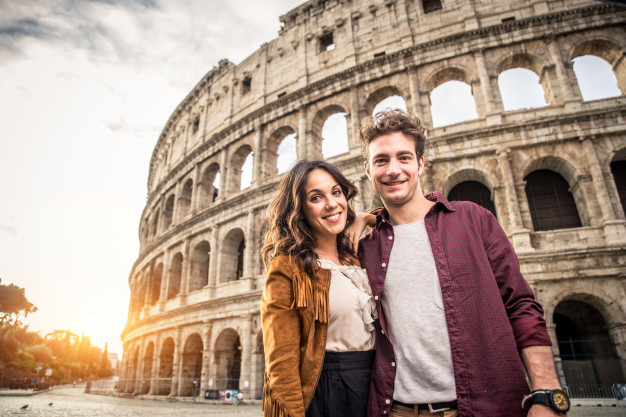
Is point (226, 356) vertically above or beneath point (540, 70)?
beneath

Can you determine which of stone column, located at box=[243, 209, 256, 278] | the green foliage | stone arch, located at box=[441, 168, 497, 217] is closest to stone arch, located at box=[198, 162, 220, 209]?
stone column, located at box=[243, 209, 256, 278]

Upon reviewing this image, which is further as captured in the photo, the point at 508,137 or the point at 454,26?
the point at 454,26

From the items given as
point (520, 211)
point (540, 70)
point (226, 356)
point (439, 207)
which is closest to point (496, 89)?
point (540, 70)

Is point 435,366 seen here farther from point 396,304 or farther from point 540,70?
point 540,70

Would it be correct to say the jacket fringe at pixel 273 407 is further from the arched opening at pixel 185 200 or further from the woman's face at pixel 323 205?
the arched opening at pixel 185 200

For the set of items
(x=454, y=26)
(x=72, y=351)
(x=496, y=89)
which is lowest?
(x=72, y=351)

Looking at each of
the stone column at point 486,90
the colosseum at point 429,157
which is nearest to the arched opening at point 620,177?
the colosseum at point 429,157

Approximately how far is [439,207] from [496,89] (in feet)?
40.1

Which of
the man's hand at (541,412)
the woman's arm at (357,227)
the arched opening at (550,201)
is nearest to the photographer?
the man's hand at (541,412)

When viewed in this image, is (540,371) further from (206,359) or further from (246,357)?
(206,359)

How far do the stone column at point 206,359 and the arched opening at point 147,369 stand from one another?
230 inches

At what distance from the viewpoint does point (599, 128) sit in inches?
413

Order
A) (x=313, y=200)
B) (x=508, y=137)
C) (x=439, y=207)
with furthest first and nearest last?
(x=508, y=137), (x=313, y=200), (x=439, y=207)

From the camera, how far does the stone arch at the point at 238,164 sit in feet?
56.1
